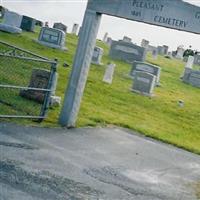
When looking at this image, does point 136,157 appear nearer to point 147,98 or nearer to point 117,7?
point 117,7

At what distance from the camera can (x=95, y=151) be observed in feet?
31.0

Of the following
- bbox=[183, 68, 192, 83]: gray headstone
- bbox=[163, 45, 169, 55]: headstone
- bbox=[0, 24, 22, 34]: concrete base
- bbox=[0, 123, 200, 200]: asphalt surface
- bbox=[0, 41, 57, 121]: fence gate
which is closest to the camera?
bbox=[0, 123, 200, 200]: asphalt surface

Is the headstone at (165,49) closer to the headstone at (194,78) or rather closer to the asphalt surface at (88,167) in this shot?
the headstone at (194,78)

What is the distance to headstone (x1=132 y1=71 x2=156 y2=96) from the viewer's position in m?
20.7

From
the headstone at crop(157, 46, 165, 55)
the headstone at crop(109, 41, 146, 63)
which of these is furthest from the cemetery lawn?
the headstone at crop(157, 46, 165, 55)

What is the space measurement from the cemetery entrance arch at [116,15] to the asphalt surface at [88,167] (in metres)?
0.72

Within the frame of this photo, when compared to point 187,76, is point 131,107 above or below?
below

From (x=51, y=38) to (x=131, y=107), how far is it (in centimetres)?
1133

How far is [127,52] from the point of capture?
31109 millimetres

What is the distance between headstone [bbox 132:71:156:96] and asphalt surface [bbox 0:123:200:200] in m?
9.00

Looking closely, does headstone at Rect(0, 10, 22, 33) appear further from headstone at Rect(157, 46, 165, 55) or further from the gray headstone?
headstone at Rect(157, 46, 165, 55)

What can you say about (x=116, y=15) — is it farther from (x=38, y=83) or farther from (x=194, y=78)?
(x=194, y=78)

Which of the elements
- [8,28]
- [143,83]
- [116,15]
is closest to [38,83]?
[116,15]

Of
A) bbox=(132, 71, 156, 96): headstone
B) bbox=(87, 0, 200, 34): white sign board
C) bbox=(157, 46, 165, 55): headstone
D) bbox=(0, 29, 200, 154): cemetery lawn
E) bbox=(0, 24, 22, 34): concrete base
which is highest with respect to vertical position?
bbox=(87, 0, 200, 34): white sign board
